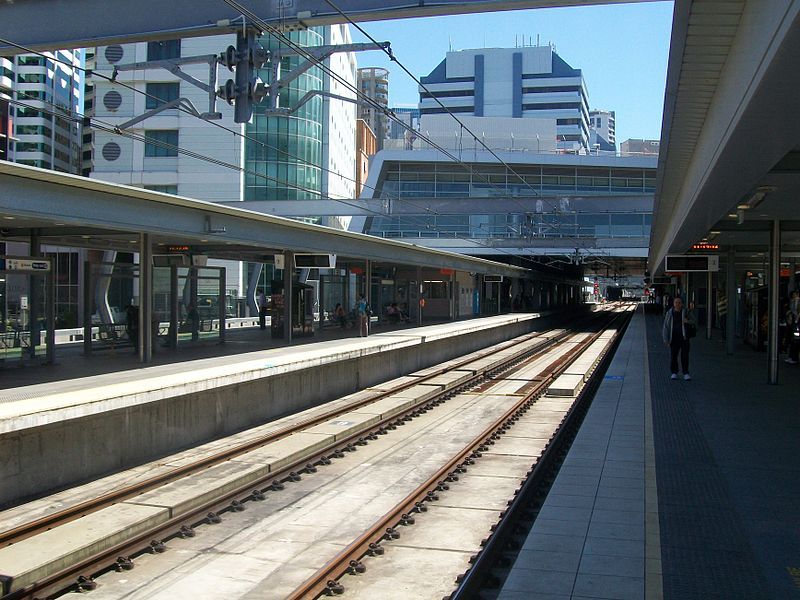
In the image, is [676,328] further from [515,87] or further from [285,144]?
[515,87]

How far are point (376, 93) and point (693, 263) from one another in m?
134

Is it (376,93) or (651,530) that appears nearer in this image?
(651,530)

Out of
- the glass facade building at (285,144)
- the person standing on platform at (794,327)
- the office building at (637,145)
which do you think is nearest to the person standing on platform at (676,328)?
the person standing on platform at (794,327)

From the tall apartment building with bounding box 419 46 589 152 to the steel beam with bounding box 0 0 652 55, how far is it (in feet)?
396

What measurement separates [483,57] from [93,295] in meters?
127

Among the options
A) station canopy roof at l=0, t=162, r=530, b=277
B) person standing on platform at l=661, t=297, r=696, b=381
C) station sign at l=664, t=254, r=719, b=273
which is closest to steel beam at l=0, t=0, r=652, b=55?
station canopy roof at l=0, t=162, r=530, b=277

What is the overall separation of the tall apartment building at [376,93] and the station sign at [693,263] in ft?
344

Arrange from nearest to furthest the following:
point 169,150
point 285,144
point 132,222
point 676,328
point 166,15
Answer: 1. point 166,15
2. point 132,222
3. point 676,328
4. point 169,150
5. point 285,144

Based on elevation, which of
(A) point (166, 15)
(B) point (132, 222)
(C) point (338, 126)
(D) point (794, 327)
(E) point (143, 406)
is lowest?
(E) point (143, 406)

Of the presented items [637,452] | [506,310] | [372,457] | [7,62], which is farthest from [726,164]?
[7,62]

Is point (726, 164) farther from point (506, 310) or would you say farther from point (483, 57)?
point (483, 57)

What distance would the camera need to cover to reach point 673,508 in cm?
730

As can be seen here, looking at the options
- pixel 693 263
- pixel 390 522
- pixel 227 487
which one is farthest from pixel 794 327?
pixel 227 487

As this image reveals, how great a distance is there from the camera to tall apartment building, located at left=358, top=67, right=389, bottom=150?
136 metres
